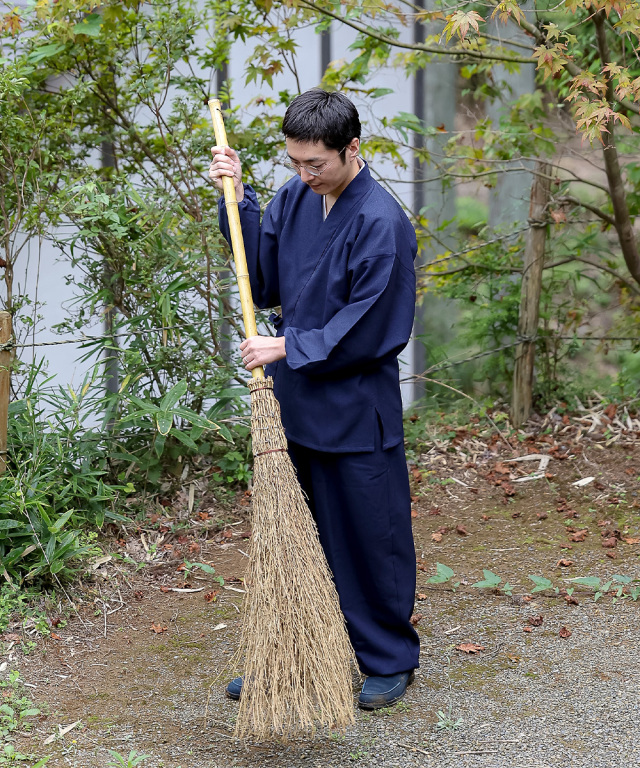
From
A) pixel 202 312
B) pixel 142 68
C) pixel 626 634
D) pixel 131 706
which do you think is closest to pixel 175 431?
pixel 202 312

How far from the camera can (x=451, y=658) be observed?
123 inches

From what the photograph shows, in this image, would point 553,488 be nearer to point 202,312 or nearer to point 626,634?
point 626,634

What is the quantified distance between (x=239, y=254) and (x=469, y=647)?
1.62 m

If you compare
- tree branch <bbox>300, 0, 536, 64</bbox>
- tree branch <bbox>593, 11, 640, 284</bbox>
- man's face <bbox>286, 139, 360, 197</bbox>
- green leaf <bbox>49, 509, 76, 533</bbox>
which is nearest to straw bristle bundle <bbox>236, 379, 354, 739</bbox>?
man's face <bbox>286, 139, 360, 197</bbox>

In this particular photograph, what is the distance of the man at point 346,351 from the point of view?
2.53 meters

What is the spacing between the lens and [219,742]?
264 cm

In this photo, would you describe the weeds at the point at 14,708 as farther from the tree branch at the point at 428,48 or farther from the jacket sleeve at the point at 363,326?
the tree branch at the point at 428,48

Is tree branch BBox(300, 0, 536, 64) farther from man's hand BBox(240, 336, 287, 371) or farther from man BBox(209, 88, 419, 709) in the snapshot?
man's hand BBox(240, 336, 287, 371)

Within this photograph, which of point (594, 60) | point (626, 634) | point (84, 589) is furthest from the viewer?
point (594, 60)

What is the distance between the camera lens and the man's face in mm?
2494

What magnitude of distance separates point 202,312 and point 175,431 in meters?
0.66

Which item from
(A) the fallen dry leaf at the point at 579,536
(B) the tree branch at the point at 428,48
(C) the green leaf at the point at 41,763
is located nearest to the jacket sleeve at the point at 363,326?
(C) the green leaf at the point at 41,763

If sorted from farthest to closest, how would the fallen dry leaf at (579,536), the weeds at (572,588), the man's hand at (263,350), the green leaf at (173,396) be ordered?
the fallen dry leaf at (579,536) → the green leaf at (173,396) → the weeds at (572,588) → the man's hand at (263,350)

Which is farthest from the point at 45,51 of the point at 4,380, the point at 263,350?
the point at 263,350
